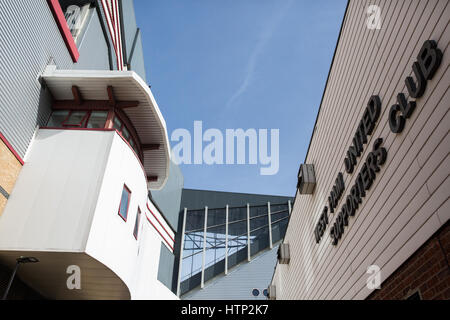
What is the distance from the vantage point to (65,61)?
37.0 ft

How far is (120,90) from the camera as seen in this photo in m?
11.2

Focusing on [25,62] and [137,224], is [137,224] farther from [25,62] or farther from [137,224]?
[25,62]

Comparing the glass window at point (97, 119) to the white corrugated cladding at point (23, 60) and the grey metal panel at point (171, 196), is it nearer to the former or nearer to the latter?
the white corrugated cladding at point (23, 60)

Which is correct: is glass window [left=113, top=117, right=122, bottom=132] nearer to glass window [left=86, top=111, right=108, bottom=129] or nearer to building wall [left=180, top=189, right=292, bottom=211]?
glass window [left=86, top=111, right=108, bottom=129]

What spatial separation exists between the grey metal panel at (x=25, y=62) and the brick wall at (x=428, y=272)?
899cm

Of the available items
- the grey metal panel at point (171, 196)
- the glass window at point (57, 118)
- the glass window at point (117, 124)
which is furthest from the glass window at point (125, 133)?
the grey metal panel at point (171, 196)

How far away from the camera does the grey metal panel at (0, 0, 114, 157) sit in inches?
328

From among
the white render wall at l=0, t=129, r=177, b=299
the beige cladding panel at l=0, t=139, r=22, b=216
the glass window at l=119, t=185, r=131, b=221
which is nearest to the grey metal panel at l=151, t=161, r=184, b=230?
the glass window at l=119, t=185, r=131, b=221

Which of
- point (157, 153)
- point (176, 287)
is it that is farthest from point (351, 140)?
point (176, 287)

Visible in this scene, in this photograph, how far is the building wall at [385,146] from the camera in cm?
389

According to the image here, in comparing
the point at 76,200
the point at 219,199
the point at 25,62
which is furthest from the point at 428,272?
the point at 219,199

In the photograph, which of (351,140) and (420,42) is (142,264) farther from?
(420,42)

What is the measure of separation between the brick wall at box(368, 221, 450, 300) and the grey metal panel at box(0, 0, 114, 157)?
8993 millimetres

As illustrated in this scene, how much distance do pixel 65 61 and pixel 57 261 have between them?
6.58 m
